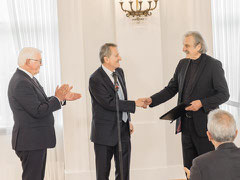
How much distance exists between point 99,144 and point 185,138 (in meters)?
0.85

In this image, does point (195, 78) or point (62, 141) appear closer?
point (195, 78)

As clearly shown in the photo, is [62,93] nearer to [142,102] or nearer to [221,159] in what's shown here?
[142,102]

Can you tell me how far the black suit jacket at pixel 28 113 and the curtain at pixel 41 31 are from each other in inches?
56.9

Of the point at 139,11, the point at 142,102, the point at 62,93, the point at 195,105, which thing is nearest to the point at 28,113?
the point at 62,93

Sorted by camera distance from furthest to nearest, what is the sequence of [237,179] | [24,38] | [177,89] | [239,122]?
[239,122], [24,38], [177,89], [237,179]

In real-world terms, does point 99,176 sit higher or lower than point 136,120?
lower

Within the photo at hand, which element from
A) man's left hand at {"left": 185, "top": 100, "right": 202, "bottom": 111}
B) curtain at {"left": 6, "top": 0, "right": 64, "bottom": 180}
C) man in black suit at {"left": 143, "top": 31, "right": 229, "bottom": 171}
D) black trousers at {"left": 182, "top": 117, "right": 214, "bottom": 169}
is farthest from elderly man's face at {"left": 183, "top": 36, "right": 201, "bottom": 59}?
curtain at {"left": 6, "top": 0, "right": 64, "bottom": 180}

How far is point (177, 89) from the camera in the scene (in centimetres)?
416

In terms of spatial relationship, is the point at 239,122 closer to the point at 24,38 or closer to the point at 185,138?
the point at 185,138

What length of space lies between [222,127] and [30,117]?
6.01ft

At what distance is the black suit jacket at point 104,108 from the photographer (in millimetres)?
3734

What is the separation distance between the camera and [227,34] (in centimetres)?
515

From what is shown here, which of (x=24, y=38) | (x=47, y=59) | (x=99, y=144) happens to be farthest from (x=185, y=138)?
(x=24, y=38)

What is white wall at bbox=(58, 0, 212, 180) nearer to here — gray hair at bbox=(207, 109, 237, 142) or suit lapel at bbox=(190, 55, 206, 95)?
suit lapel at bbox=(190, 55, 206, 95)
